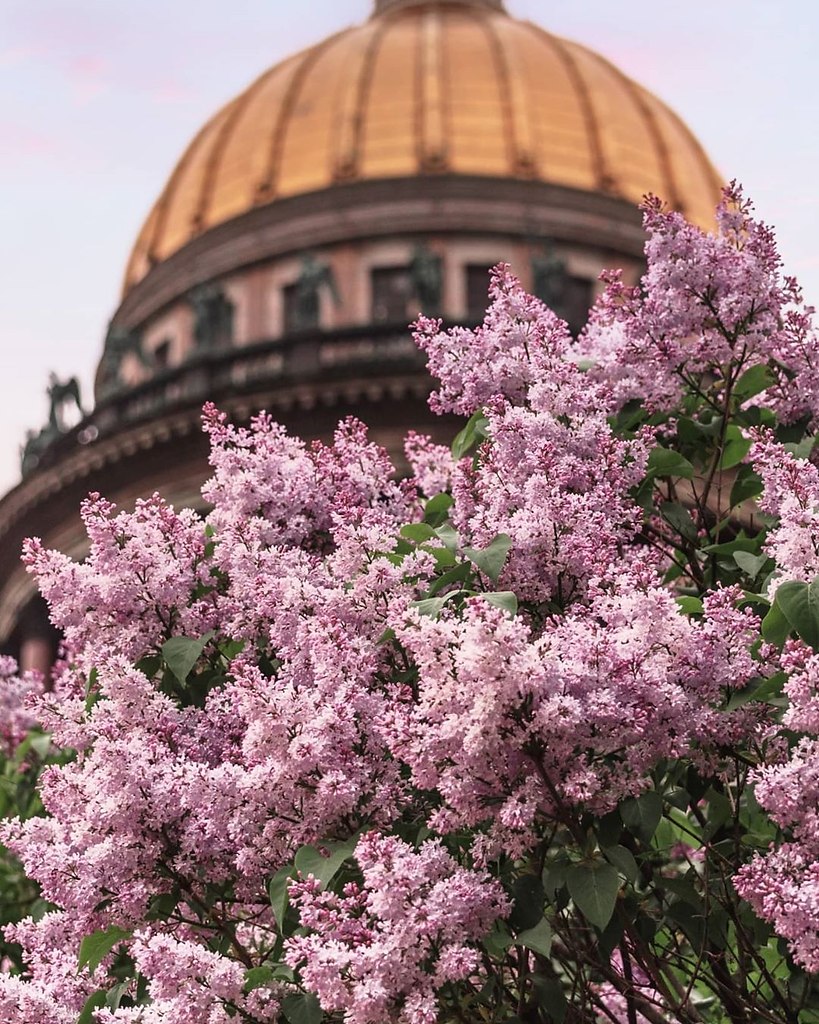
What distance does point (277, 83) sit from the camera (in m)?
48.3

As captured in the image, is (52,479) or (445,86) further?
(445,86)

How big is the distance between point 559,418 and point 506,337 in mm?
594

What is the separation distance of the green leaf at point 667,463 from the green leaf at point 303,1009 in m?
2.76

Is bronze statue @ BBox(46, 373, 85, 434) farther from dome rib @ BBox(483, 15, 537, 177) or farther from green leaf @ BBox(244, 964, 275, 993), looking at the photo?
green leaf @ BBox(244, 964, 275, 993)

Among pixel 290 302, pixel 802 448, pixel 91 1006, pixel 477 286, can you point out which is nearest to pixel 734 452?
pixel 802 448

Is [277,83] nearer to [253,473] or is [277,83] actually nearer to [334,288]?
[334,288]

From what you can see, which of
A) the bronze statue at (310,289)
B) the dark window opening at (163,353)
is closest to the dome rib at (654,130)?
the bronze statue at (310,289)

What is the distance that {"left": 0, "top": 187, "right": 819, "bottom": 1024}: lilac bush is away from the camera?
5.80 m

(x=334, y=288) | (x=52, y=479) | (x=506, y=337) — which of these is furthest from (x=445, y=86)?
(x=506, y=337)

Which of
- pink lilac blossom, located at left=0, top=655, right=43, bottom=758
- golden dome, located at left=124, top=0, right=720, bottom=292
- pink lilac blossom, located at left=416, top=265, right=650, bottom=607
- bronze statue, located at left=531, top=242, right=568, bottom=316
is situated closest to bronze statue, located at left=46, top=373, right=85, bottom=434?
golden dome, located at left=124, top=0, right=720, bottom=292

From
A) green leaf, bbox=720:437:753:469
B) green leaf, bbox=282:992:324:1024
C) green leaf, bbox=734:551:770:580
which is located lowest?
green leaf, bbox=282:992:324:1024

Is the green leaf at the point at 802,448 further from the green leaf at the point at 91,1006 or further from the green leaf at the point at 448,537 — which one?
the green leaf at the point at 91,1006

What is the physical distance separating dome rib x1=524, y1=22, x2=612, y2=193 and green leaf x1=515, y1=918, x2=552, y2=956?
39.8 meters

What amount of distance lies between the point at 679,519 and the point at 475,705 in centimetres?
255
